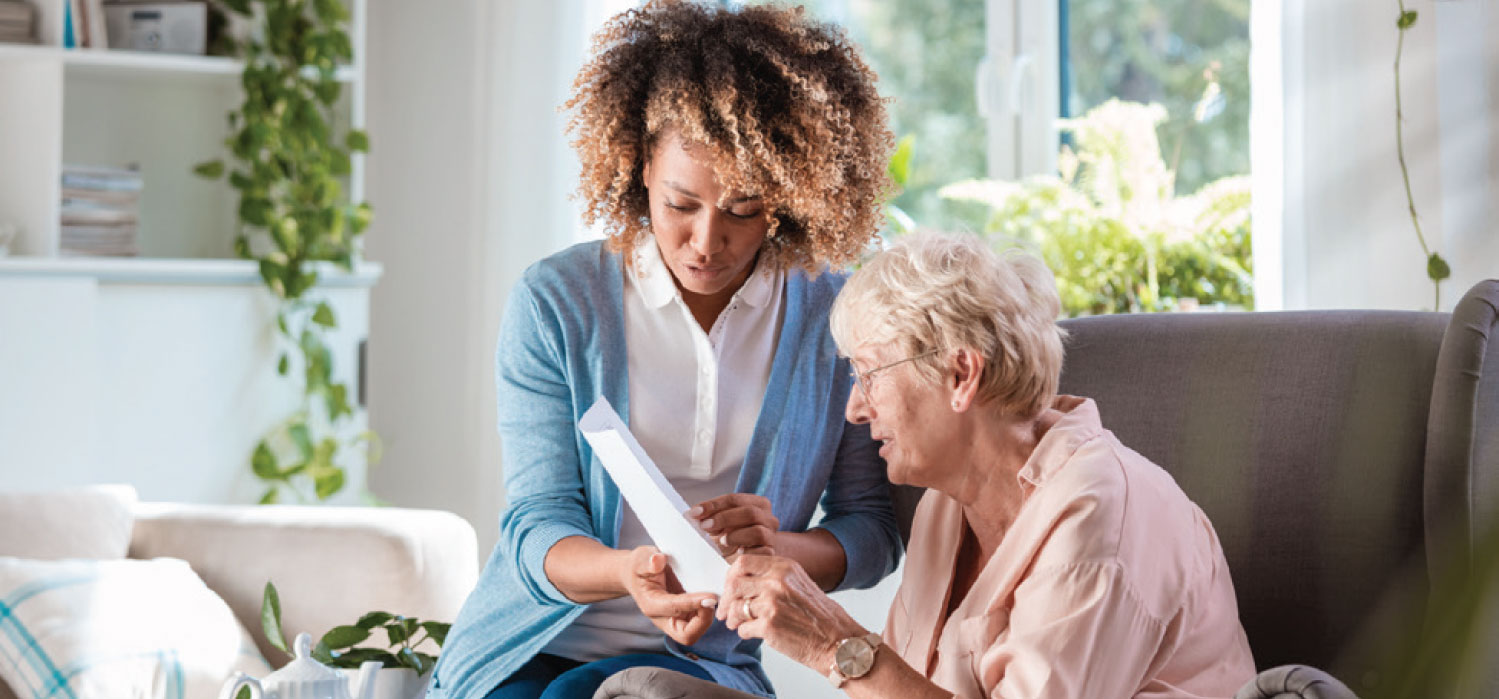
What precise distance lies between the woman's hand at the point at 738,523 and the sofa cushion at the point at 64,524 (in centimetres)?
126

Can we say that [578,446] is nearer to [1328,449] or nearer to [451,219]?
[1328,449]

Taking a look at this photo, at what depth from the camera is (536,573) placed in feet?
4.78

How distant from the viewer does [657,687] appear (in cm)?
127

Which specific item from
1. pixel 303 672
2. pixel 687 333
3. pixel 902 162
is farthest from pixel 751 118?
pixel 902 162

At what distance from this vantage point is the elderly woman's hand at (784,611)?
1.27 m

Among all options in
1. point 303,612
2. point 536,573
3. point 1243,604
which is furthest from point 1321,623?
point 303,612

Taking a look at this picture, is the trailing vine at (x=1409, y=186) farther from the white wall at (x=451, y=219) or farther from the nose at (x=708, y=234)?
the white wall at (x=451, y=219)

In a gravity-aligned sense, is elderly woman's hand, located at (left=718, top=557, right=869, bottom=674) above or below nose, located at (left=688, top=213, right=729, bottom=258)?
below

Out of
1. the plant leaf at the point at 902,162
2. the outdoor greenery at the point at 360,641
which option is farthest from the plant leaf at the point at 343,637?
the plant leaf at the point at 902,162

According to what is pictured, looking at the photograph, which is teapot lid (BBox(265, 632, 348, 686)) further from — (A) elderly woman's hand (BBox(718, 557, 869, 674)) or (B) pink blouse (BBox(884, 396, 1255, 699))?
(B) pink blouse (BBox(884, 396, 1255, 699))

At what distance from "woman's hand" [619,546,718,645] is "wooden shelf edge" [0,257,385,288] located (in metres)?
1.82

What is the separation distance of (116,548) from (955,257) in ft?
5.05

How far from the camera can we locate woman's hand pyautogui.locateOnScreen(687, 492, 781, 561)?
1.38 m

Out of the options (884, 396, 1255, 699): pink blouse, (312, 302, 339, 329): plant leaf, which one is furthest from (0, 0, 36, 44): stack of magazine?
(884, 396, 1255, 699): pink blouse
